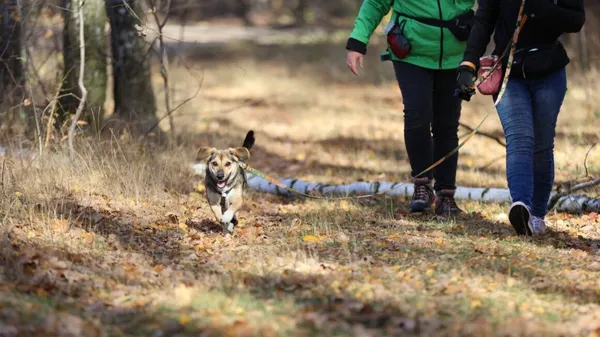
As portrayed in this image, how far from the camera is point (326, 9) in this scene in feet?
163

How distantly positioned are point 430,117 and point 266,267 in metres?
2.48

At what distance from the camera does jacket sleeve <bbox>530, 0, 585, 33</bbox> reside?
6.72 m

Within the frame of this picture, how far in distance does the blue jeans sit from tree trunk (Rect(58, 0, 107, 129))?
17.2ft

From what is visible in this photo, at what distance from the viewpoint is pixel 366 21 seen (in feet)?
26.6

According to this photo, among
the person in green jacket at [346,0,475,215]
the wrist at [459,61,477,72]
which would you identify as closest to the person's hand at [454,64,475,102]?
the wrist at [459,61,477,72]

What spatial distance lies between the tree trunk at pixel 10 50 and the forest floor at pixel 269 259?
1196 millimetres

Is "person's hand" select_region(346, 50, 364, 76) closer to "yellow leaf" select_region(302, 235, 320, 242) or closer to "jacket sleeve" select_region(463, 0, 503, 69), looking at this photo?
"jacket sleeve" select_region(463, 0, 503, 69)

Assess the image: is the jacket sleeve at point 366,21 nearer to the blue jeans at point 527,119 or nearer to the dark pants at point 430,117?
the dark pants at point 430,117

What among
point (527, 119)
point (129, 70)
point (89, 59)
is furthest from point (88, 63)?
point (527, 119)

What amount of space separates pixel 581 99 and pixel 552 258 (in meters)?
9.16

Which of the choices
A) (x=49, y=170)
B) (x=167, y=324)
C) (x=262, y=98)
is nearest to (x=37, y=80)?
(x=49, y=170)

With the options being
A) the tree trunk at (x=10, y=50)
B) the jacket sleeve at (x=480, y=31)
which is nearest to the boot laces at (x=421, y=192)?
the jacket sleeve at (x=480, y=31)

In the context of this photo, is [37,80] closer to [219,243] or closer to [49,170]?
[49,170]

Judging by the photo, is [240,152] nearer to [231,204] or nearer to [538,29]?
[231,204]
